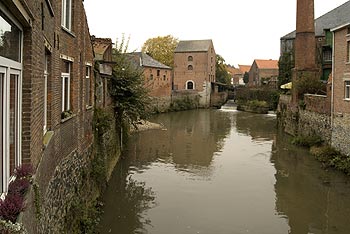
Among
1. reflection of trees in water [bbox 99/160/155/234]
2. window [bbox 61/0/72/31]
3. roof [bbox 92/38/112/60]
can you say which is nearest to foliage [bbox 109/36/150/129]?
roof [bbox 92/38/112/60]

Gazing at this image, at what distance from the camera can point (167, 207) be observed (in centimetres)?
1186

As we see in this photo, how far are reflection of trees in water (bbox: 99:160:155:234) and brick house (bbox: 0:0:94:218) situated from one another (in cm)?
223

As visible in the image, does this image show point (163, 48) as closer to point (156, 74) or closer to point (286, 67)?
point (156, 74)

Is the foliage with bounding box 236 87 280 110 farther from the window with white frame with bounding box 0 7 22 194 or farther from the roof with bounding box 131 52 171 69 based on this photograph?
the window with white frame with bounding box 0 7 22 194

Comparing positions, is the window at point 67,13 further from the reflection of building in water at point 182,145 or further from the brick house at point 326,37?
the brick house at point 326,37

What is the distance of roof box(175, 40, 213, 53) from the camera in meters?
62.7

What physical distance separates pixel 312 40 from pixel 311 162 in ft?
48.4

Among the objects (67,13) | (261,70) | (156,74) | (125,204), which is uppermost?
(261,70)

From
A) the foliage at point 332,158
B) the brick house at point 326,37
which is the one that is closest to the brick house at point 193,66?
the brick house at point 326,37

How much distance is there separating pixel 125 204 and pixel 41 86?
23.2ft

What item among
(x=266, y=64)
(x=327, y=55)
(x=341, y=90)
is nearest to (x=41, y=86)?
(x=341, y=90)

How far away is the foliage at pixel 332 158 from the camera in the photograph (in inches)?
638

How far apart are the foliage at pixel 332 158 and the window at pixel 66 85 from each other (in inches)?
460

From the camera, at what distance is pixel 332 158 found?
18.0m
